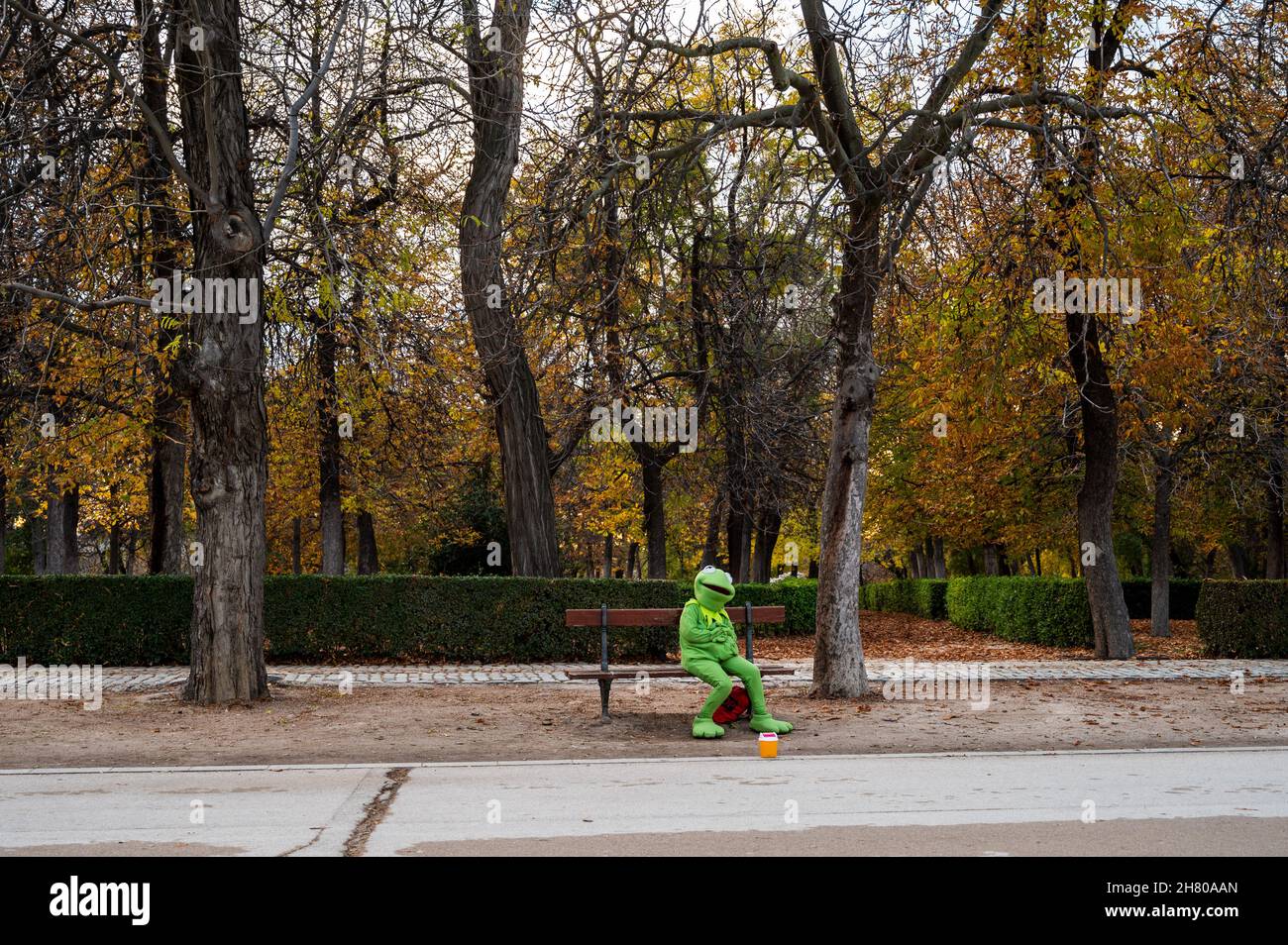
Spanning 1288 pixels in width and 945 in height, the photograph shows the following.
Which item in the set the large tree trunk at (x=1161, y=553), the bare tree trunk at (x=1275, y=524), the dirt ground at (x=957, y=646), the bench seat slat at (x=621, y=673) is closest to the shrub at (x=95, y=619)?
the bench seat slat at (x=621, y=673)

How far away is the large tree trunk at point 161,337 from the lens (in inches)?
519

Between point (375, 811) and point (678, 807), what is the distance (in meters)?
1.74

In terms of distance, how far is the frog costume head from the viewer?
10.0 metres

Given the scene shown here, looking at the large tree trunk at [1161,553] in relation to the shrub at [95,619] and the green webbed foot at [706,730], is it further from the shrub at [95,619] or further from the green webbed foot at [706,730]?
the shrub at [95,619]

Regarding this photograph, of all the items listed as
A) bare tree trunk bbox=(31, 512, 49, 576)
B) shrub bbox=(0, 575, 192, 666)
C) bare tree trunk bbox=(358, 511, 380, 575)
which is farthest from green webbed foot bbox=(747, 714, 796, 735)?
bare tree trunk bbox=(31, 512, 49, 576)

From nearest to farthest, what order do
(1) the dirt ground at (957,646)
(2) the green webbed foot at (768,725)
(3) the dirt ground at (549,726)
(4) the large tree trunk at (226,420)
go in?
(3) the dirt ground at (549,726) → (2) the green webbed foot at (768,725) → (4) the large tree trunk at (226,420) → (1) the dirt ground at (957,646)

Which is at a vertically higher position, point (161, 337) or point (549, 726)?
point (161, 337)

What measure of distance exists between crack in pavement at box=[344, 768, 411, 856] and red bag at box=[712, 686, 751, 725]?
2978 millimetres

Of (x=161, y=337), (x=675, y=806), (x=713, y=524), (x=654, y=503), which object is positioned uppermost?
(x=161, y=337)

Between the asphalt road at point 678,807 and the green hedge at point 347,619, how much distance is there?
862cm

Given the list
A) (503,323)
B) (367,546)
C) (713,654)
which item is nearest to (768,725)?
(713,654)

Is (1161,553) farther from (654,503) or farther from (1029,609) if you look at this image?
(654,503)

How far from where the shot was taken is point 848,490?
40.8 ft

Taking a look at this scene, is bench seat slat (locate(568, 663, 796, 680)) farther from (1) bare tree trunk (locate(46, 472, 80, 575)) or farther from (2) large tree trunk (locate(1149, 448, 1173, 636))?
(1) bare tree trunk (locate(46, 472, 80, 575))
